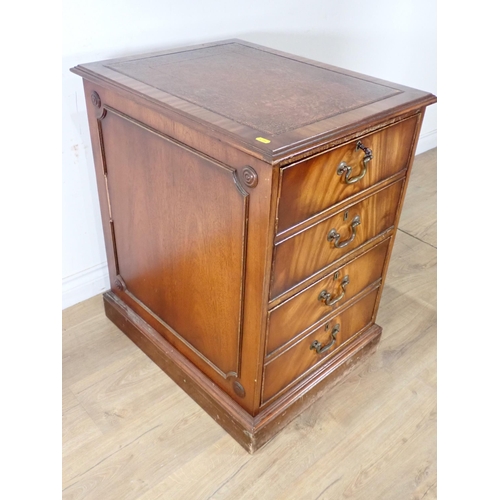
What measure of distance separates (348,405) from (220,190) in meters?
0.74

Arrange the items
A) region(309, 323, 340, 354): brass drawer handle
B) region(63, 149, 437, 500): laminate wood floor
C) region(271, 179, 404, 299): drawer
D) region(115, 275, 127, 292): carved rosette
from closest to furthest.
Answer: region(271, 179, 404, 299): drawer, region(63, 149, 437, 500): laminate wood floor, region(309, 323, 340, 354): brass drawer handle, region(115, 275, 127, 292): carved rosette

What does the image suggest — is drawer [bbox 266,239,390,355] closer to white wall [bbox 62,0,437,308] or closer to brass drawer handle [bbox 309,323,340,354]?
brass drawer handle [bbox 309,323,340,354]

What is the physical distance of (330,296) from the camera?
3.99ft

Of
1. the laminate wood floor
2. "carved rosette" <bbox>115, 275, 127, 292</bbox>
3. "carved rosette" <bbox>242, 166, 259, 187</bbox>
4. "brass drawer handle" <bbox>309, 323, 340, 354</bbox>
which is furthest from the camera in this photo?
"carved rosette" <bbox>115, 275, 127, 292</bbox>

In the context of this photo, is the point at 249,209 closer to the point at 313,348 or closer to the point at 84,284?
the point at 313,348

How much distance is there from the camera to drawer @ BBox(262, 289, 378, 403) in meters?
1.19

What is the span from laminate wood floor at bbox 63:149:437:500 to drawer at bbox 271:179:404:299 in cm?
46

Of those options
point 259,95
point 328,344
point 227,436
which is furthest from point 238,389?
point 259,95

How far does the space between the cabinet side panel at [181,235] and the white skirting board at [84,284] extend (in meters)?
0.28

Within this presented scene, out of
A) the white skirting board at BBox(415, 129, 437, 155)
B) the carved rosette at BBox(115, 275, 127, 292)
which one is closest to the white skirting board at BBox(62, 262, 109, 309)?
the carved rosette at BBox(115, 275, 127, 292)

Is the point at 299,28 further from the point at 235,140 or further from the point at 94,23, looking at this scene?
the point at 235,140

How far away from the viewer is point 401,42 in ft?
7.31

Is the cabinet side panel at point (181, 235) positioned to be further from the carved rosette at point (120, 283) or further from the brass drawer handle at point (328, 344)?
the brass drawer handle at point (328, 344)

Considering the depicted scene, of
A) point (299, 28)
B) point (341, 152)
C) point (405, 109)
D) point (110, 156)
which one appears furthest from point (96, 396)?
point (299, 28)
